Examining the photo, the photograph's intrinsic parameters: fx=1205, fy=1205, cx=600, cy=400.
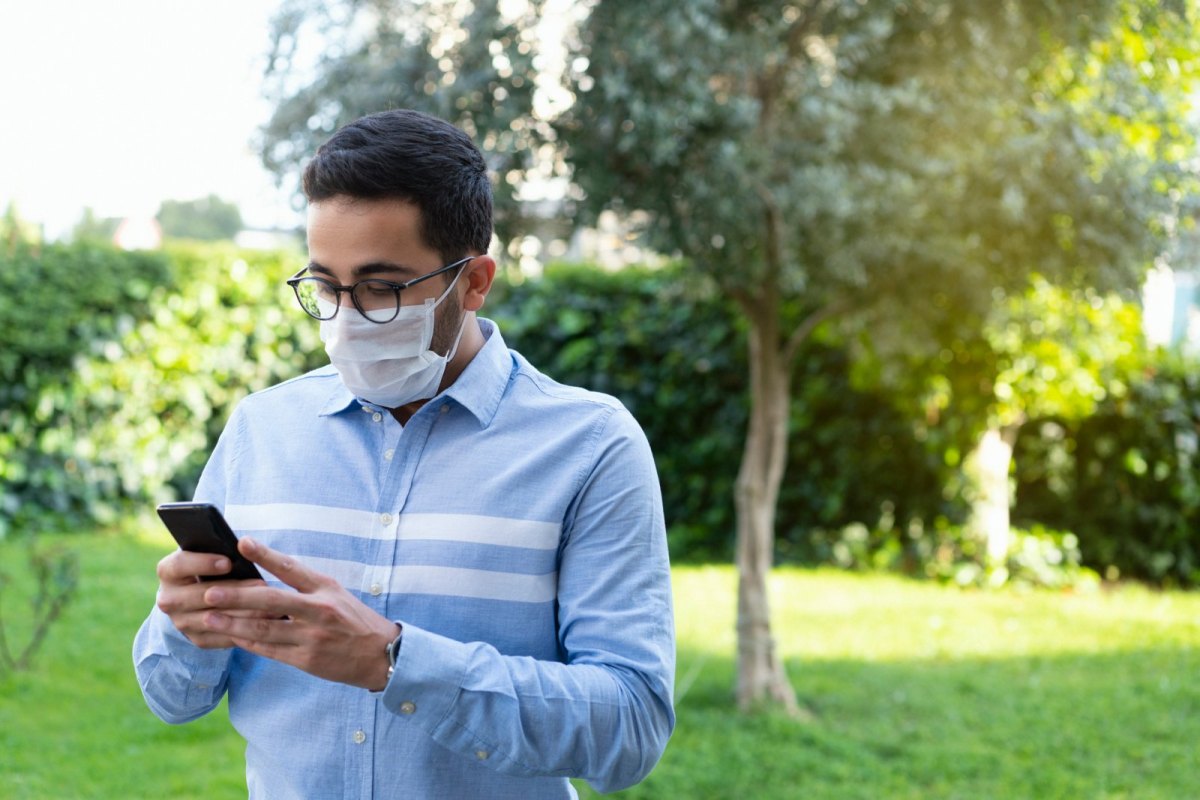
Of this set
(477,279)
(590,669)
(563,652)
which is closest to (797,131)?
(477,279)

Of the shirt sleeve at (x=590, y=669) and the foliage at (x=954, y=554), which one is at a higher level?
the shirt sleeve at (x=590, y=669)

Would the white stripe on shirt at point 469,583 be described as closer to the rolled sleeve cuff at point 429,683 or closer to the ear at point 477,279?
the rolled sleeve cuff at point 429,683

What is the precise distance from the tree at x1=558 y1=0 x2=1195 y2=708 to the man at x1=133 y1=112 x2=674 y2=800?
2475 millimetres

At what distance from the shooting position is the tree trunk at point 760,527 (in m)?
5.35

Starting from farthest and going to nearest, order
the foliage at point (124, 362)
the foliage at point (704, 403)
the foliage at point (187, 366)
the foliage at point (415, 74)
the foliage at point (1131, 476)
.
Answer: the foliage at point (187, 366) → the foliage at point (704, 403) → the foliage at point (124, 362) → the foliage at point (1131, 476) → the foliage at point (415, 74)

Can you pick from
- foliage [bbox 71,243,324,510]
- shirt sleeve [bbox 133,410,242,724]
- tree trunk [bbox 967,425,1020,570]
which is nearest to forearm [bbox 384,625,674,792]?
shirt sleeve [bbox 133,410,242,724]

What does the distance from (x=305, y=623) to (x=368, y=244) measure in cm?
58

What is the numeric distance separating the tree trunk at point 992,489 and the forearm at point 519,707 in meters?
6.92

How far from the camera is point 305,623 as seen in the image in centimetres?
152

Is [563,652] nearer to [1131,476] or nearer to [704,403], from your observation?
[1131,476]

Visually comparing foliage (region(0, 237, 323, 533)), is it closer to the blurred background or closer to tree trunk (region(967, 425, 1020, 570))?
the blurred background

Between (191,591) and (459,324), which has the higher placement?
(459,324)

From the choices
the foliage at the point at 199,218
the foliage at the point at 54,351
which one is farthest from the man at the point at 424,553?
the foliage at the point at 199,218

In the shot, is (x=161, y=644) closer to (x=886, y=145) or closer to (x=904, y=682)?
(x=886, y=145)
